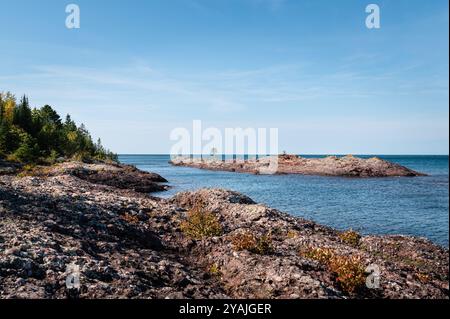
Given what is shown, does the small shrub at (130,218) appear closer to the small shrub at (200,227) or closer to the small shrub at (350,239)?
the small shrub at (200,227)

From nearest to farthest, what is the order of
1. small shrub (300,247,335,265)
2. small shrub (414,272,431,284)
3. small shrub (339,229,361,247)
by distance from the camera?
1. small shrub (300,247,335,265)
2. small shrub (414,272,431,284)
3. small shrub (339,229,361,247)

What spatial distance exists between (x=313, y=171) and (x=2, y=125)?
8803 cm

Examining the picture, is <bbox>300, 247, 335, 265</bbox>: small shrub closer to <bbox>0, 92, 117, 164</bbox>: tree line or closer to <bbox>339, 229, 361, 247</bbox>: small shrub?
<bbox>339, 229, 361, 247</bbox>: small shrub

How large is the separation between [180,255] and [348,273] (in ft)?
26.4

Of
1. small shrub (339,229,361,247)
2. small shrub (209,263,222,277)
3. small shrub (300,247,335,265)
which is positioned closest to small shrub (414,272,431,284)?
small shrub (300,247,335,265)

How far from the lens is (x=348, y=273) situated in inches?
599

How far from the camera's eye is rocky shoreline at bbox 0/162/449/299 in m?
13.3

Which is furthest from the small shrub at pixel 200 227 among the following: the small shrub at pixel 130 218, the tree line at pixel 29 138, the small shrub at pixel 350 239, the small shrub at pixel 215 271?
the tree line at pixel 29 138

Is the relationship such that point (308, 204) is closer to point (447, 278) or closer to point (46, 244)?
point (447, 278)

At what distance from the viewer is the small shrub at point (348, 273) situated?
48.9 ft

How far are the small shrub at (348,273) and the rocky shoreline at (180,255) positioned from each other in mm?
43

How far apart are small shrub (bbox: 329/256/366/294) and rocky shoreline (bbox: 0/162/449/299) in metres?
0.04
